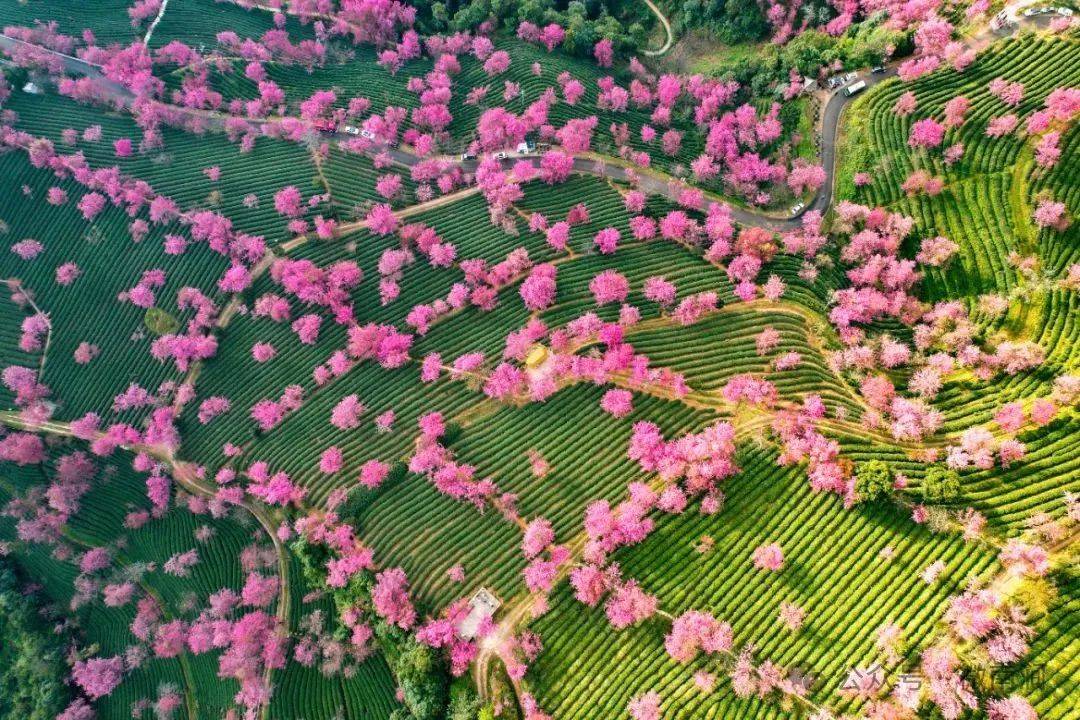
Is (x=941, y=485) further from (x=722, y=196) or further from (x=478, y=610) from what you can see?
(x=478, y=610)

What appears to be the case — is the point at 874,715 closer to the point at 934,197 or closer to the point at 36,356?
the point at 934,197

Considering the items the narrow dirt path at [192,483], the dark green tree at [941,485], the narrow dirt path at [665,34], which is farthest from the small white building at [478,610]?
the narrow dirt path at [665,34]

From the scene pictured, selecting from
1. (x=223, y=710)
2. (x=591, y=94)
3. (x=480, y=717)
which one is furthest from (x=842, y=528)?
(x=223, y=710)

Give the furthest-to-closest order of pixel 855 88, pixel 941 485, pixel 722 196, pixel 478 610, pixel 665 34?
pixel 665 34, pixel 722 196, pixel 855 88, pixel 478 610, pixel 941 485

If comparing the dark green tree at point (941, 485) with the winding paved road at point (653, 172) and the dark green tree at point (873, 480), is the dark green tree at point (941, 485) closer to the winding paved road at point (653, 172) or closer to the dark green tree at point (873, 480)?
the dark green tree at point (873, 480)

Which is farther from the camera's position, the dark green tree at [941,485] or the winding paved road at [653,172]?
the winding paved road at [653,172]

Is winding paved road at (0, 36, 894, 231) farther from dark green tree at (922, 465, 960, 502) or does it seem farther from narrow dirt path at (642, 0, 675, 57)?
dark green tree at (922, 465, 960, 502)

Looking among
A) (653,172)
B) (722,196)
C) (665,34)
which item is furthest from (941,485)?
(665,34)

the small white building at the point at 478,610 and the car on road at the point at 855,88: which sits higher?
the car on road at the point at 855,88
